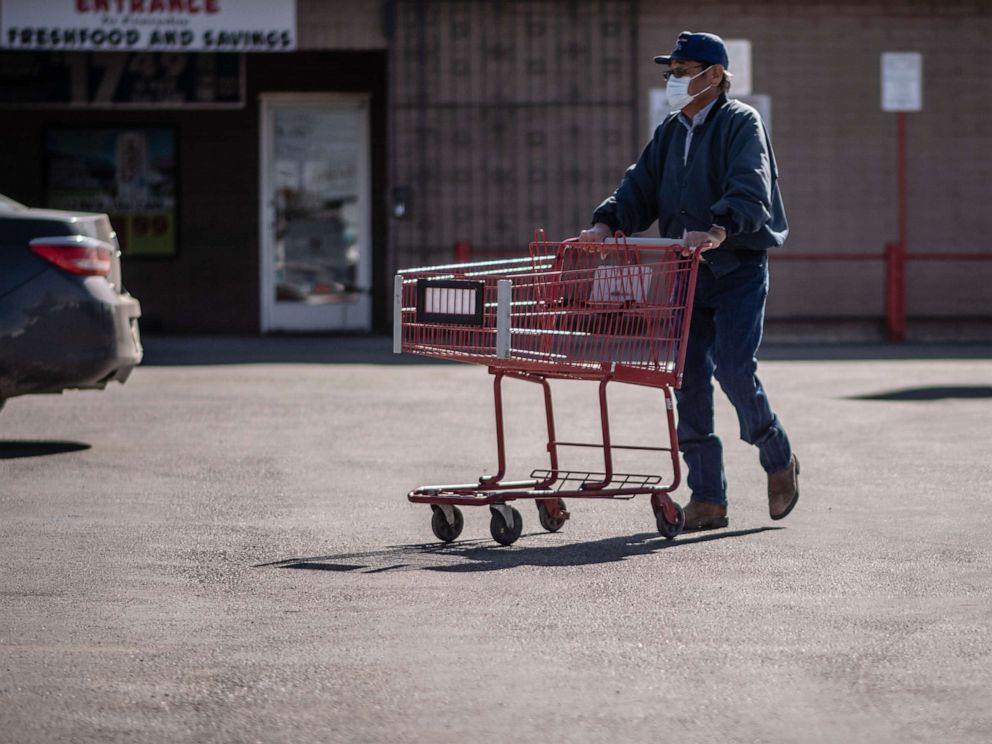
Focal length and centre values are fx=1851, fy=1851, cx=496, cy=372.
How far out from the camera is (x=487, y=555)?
7051 millimetres

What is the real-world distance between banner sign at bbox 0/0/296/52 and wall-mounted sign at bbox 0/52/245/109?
148cm

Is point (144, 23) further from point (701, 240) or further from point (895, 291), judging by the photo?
point (701, 240)

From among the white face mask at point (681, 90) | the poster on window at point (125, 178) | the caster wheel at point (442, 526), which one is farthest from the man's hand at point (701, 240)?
the poster on window at point (125, 178)

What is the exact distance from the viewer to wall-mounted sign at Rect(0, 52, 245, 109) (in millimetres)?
20906

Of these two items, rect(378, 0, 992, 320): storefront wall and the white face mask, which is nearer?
the white face mask

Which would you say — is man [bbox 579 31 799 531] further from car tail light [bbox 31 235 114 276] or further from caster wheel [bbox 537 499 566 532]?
car tail light [bbox 31 235 114 276]

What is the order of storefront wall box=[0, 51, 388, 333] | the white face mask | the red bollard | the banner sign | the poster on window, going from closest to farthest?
the white face mask, the banner sign, the red bollard, storefront wall box=[0, 51, 388, 333], the poster on window

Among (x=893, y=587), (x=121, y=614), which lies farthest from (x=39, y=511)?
(x=893, y=587)

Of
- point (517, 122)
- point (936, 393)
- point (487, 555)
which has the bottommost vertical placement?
point (487, 555)

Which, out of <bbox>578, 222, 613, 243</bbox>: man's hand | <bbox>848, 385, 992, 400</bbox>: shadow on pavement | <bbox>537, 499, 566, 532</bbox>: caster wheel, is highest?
<bbox>578, 222, 613, 243</bbox>: man's hand

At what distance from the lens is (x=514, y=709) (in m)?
4.64

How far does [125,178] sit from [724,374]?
15035 millimetres

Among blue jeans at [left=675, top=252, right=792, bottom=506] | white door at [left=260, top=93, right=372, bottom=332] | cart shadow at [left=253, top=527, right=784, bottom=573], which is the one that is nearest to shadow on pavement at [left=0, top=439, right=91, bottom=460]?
cart shadow at [left=253, top=527, right=784, bottom=573]

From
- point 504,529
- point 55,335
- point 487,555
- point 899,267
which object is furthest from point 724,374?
point 899,267
